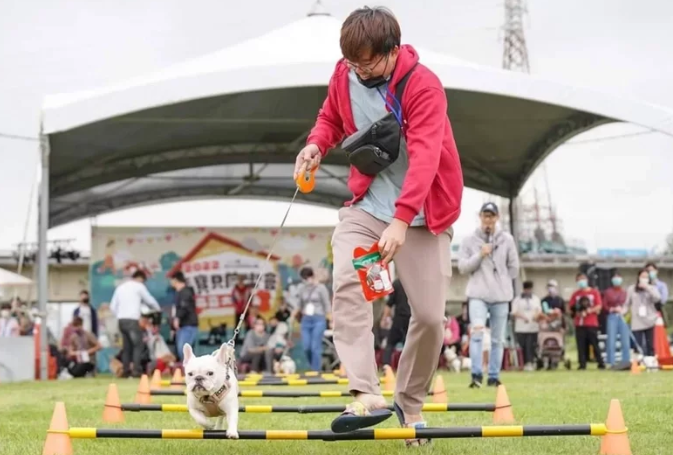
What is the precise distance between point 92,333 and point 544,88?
32.7 feet

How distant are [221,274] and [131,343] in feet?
15.4

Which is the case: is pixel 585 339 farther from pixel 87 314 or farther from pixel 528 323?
pixel 87 314

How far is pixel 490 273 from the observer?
10.2 meters

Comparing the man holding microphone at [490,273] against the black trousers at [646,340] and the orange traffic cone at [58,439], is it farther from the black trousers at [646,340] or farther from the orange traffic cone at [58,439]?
the black trousers at [646,340]

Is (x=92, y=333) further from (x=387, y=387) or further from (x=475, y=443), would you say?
(x=475, y=443)

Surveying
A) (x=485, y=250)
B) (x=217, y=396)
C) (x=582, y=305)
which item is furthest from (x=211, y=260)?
(x=217, y=396)

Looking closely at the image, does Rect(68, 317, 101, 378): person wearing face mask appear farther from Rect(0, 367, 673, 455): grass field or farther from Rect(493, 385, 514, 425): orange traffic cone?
Rect(493, 385, 514, 425): orange traffic cone

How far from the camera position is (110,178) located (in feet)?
76.9

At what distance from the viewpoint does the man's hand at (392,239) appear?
413 cm

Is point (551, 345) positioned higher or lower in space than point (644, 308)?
lower

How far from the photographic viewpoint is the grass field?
16.5 ft

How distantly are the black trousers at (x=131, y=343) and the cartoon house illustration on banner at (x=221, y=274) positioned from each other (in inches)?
155

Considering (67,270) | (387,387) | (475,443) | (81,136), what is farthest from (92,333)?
(67,270)

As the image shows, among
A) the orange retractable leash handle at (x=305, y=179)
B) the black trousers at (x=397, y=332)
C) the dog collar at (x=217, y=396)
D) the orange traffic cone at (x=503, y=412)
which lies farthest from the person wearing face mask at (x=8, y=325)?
the orange retractable leash handle at (x=305, y=179)
